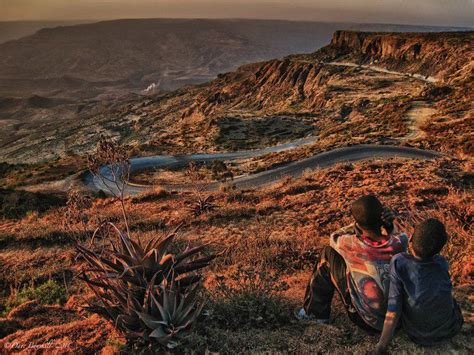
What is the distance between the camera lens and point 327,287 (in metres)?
4.43

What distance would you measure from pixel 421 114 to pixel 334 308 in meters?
34.6

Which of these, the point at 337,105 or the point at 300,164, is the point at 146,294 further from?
the point at 337,105

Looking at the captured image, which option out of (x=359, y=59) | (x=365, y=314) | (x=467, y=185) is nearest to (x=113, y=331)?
(x=365, y=314)

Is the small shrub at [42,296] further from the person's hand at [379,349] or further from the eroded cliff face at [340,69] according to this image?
the eroded cliff face at [340,69]

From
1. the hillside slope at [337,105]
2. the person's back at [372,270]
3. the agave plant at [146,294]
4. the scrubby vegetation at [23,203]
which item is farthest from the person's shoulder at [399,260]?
the scrubby vegetation at [23,203]

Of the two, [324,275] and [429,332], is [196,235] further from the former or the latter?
[429,332]

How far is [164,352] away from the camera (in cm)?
389

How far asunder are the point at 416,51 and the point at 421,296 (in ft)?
229

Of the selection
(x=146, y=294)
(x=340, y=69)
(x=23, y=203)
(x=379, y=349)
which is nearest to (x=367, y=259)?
(x=379, y=349)

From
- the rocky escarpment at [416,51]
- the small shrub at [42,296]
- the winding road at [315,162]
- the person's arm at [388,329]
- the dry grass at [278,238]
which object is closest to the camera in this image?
the person's arm at [388,329]

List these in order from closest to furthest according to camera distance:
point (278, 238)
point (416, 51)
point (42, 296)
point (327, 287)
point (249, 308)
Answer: point (327, 287) → point (249, 308) → point (42, 296) → point (278, 238) → point (416, 51)

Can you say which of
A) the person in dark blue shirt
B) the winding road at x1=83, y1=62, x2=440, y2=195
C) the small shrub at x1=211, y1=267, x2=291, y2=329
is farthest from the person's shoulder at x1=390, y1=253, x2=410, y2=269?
the winding road at x1=83, y1=62, x2=440, y2=195

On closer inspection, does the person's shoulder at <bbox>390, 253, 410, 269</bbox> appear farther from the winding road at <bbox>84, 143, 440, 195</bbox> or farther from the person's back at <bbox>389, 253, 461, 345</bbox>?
the winding road at <bbox>84, 143, 440, 195</bbox>

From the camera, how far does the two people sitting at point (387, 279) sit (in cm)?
356
